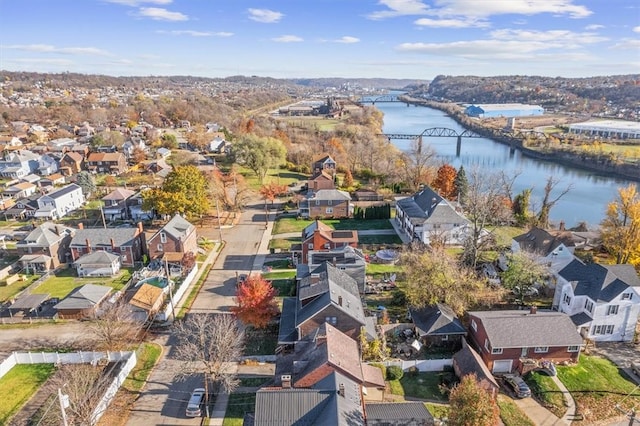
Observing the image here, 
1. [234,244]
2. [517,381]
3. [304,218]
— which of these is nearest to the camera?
[517,381]

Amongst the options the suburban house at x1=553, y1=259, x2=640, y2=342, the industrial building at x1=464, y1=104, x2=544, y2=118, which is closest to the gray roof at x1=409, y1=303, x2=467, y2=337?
the suburban house at x1=553, y1=259, x2=640, y2=342

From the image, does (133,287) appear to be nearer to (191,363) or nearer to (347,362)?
(191,363)

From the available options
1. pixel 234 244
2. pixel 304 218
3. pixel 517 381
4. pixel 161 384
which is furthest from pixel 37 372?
pixel 304 218

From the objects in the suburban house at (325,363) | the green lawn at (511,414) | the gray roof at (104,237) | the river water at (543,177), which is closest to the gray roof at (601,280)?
the green lawn at (511,414)

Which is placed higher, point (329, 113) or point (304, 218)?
point (329, 113)

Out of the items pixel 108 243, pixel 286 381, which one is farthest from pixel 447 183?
pixel 286 381

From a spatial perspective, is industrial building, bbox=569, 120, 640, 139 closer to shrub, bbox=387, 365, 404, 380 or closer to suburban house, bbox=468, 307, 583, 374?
suburban house, bbox=468, 307, 583, 374

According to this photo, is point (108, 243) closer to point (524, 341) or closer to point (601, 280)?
point (524, 341)
